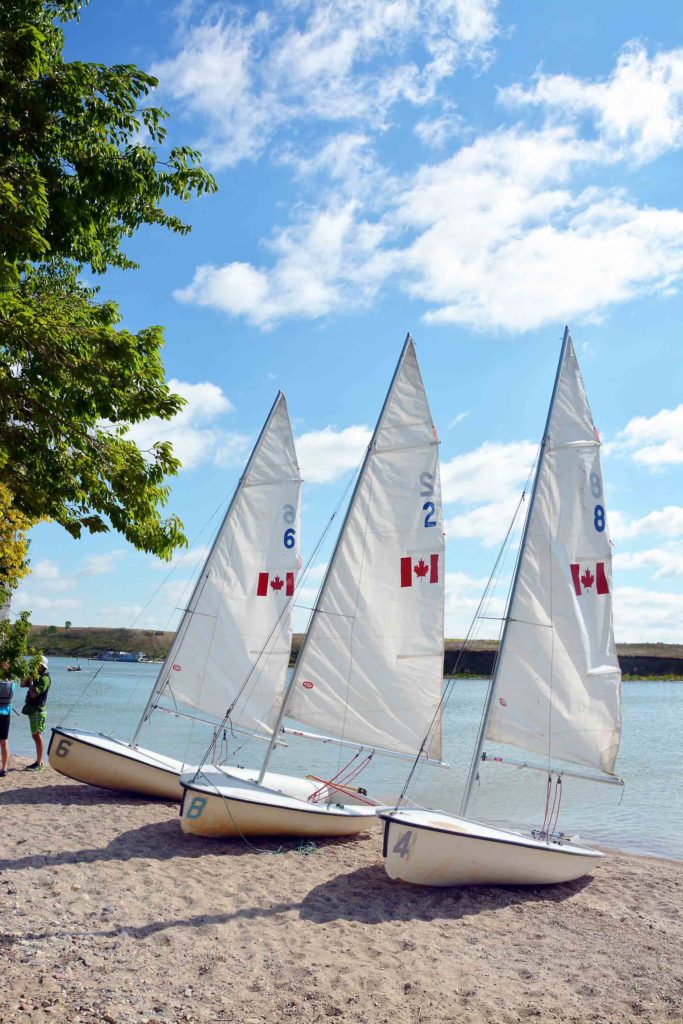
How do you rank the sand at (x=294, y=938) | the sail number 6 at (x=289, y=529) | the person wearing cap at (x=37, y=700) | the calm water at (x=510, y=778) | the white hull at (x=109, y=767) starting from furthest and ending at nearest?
the calm water at (x=510, y=778), the sail number 6 at (x=289, y=529), the person wearing cap at (x=37, y=700), the white hull at (x=109, y=767), the sand at (x=294, y=938)

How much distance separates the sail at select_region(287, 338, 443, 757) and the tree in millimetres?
4088

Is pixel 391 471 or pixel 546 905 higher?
pixel 391 471

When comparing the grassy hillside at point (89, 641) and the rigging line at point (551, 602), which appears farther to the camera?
the grassy hillside at point (89, 641)

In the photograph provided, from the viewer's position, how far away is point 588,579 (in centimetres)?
1283

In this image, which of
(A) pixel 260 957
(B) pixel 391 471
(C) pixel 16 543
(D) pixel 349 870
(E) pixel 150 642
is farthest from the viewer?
(E) pixel 150 642

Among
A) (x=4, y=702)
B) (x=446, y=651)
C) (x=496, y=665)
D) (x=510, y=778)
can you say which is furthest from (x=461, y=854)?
(x=446, y=651)

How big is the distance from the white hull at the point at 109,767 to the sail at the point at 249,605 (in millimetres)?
1533

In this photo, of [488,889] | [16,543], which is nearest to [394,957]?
[488,889]

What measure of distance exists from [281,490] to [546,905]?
30.8 feet

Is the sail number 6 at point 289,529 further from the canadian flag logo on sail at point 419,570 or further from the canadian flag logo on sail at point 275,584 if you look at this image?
the canadian flag logo on sail at point 419,570

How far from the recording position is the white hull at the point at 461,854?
34.4ft

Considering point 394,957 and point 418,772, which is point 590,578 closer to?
point 394,957

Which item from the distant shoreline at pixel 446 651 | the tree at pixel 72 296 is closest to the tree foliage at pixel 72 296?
the tree at pixel 72 296

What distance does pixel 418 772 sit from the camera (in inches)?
1019
